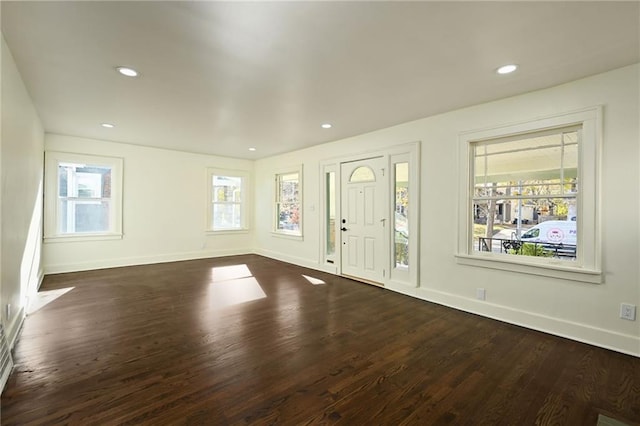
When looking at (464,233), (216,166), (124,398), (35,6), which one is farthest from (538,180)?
(216,166)

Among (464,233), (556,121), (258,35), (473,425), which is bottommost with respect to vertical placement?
(473,425)

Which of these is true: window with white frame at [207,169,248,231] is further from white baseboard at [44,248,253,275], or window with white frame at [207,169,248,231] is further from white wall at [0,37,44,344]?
white wall at [0,37,44,344]

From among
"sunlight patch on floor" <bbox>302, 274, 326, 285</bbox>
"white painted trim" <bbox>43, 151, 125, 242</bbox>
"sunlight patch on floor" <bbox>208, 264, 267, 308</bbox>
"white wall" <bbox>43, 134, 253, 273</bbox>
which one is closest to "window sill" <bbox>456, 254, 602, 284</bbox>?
"sunlight patch on floor" <bbox>302, 274, 326, 285</bbox>

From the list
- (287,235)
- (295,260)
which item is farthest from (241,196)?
(295,260)

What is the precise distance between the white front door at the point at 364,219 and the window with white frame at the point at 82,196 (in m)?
4.42

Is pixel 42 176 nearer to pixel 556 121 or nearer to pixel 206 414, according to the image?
pixel 206 414

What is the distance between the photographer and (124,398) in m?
1.92

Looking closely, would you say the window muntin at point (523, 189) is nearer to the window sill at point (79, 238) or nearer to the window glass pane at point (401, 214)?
the window glass pane at point (401, 214)

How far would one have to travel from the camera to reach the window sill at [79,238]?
5213 millimetres

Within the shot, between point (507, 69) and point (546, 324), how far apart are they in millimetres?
2534

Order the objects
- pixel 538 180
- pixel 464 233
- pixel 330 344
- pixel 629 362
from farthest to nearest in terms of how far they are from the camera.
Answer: pixel 464 233 < pixel 538 180 < pixel 330 344 < pixel 629 362

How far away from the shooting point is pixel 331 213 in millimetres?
5730

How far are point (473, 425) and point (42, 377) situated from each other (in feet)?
9.53

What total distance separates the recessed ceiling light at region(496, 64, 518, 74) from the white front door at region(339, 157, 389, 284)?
2.09 metres
